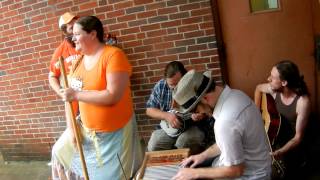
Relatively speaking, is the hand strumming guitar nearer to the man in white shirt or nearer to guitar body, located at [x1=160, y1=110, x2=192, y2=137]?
guitar body, located at [x1=160, y1=110, x2=192, y2=137]

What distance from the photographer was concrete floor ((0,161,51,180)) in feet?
17.4

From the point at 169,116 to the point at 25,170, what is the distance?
8.48 ft

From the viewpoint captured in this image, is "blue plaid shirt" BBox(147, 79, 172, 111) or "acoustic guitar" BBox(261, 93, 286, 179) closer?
"acoustic guitar" BBox(261, 93, 286, 179)

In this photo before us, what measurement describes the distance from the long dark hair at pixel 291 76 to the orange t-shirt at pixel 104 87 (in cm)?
132

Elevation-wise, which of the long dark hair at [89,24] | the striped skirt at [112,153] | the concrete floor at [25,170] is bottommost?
the concrete floor at [25,170]

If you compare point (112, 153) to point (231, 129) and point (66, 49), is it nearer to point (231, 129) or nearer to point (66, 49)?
point (231, 129)

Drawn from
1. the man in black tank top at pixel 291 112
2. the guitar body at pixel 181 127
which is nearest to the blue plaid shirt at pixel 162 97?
the guitar body at pixel 181 127

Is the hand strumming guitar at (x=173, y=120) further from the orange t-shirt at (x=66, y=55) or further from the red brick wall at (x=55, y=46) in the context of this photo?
the orange t-shirt at (x=66, y=55)

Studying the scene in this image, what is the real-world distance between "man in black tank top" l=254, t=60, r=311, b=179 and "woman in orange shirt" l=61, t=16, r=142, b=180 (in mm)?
1237

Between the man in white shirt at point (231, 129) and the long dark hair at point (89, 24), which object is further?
the long dark hair at point (89, 24)

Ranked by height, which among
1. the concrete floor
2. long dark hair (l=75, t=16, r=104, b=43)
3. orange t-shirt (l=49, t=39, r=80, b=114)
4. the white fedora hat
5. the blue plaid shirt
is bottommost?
the concrete floor

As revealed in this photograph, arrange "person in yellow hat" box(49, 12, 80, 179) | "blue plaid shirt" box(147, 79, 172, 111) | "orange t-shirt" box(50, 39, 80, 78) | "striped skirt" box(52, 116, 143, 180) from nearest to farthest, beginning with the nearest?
"striped skirt" box(52, 116, 143, 180) < "person in yellow hat" box(49, 12, 80, 179) < "blue plaid shirt" box(147, 79, 172, 111) < "orange t-shirt" box(50, 39, 80, 78)

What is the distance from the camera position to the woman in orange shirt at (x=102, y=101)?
3105 mm

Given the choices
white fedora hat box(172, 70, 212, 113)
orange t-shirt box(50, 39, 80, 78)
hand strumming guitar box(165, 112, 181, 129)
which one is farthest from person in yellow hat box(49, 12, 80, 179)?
white fedora hat box(172, 70, 212, 113)
